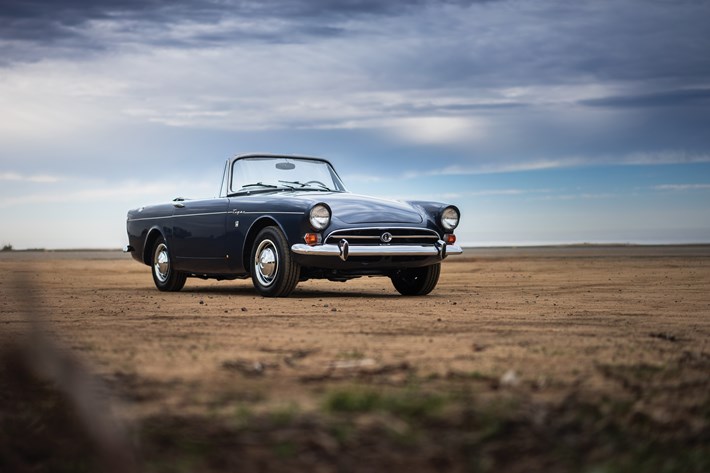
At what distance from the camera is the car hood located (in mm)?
12000

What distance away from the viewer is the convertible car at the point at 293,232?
11.8 meters

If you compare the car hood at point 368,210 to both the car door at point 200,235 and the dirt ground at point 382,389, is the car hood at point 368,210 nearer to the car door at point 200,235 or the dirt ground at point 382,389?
the car door at point 200,235

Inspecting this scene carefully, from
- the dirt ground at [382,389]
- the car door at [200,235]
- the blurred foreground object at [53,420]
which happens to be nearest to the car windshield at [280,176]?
the car door at [200,235]

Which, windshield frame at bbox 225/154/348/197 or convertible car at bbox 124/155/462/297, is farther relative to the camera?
windshield frame at bbox 225/154/348/197

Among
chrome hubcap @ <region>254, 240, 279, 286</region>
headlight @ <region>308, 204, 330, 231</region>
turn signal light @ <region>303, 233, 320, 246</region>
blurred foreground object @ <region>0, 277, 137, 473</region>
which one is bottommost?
blurred foreground object @ <region>0, 277, 137, 473</region>

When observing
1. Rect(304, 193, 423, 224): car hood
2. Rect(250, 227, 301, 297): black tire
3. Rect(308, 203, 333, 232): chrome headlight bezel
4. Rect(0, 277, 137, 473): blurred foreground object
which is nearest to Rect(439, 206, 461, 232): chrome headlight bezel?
Rect(304, 193, 423, 224): car hood

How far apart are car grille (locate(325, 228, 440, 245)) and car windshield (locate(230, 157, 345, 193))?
84.8 inches

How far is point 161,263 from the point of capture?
1496cm

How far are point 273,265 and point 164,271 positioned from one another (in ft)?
10.8

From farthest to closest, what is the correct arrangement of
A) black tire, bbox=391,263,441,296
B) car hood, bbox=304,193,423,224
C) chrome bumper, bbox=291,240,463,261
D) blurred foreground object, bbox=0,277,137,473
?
black tire, bbox=391,263,441,296, car hood, bbox=304,193,423,224, chrome bumper, bbox=291,240,463,261, blurred foreground object, bbox=0,277,137,473

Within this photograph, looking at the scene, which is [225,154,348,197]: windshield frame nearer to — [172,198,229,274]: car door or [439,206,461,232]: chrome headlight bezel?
[172,198,229,274]: car door

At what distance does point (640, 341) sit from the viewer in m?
7.21

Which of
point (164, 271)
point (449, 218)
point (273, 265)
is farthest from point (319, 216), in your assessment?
point (164, 271)

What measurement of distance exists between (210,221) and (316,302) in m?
2.74
